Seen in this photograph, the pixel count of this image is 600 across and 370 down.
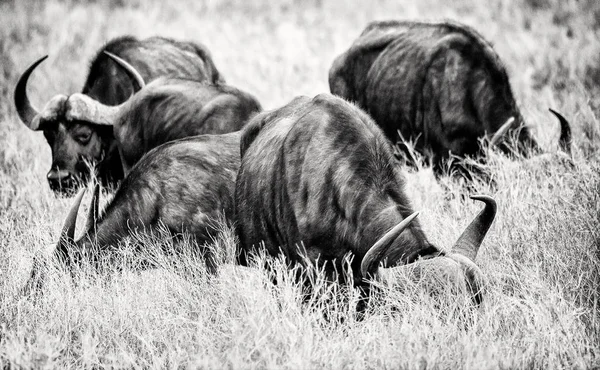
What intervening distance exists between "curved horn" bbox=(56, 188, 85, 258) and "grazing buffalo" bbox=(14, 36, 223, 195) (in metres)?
1.86

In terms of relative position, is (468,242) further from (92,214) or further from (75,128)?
(75,128)

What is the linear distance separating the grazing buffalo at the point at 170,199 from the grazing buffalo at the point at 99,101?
164 cm

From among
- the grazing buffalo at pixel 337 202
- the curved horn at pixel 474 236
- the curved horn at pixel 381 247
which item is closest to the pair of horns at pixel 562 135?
the grazing buffalo at pixel 337 202

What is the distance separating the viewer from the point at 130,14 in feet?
51.7

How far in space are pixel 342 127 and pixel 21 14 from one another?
1238 cm

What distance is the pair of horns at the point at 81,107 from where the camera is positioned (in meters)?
7.10

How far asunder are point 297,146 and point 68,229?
1.61 meters

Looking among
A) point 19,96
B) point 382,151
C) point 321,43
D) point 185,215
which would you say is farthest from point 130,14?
point 382,151

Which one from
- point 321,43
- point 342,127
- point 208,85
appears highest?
point 342,127

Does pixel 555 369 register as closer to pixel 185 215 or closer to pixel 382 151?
pixel 382 151

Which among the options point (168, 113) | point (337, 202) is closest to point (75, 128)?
point (168, 113)

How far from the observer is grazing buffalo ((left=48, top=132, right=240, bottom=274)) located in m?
5.06

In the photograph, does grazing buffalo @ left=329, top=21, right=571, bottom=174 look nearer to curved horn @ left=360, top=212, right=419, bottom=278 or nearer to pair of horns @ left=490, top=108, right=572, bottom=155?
pair of horns @ left=490, top=108, right=572, bottom=155

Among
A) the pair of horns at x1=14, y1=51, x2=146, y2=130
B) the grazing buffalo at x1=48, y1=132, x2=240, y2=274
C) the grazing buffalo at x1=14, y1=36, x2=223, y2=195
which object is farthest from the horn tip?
the pair of horns at x1=14, y1=51, x2=146, y2=130
